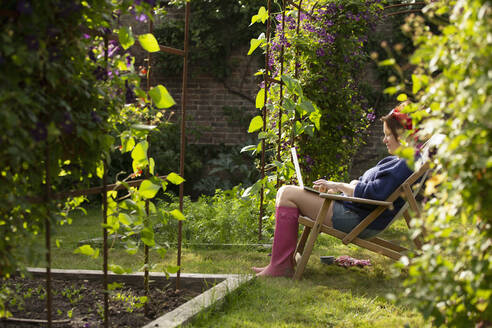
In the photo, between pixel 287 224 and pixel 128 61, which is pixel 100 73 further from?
pixel 287 224

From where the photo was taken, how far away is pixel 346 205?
326 centimetres

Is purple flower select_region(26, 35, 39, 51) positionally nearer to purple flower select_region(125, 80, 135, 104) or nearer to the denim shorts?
purple flower select_region(125, 80, 135, 104)

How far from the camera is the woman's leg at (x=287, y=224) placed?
3318 millimetres

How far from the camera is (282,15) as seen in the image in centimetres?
434

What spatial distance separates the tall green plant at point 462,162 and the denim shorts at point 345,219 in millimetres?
1656

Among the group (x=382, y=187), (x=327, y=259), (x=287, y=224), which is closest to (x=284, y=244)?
(x=287, y=224)

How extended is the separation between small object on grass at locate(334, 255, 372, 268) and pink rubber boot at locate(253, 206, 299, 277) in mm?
492

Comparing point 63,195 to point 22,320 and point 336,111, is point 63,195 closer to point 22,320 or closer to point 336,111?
point 22,320

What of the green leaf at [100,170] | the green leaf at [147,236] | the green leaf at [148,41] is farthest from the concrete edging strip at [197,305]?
the green leaf at [148,41]

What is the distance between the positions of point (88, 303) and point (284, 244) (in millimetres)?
1349

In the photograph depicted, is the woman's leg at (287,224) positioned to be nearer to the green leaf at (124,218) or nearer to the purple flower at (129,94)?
the green leaf at (124,218)

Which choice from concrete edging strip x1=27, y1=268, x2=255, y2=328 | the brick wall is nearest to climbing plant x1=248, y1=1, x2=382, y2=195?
concrete edging strip x1=27, y1=268, x2=255, y2=328

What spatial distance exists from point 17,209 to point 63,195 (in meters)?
0.17

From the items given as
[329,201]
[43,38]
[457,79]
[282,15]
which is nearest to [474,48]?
[457,79]
